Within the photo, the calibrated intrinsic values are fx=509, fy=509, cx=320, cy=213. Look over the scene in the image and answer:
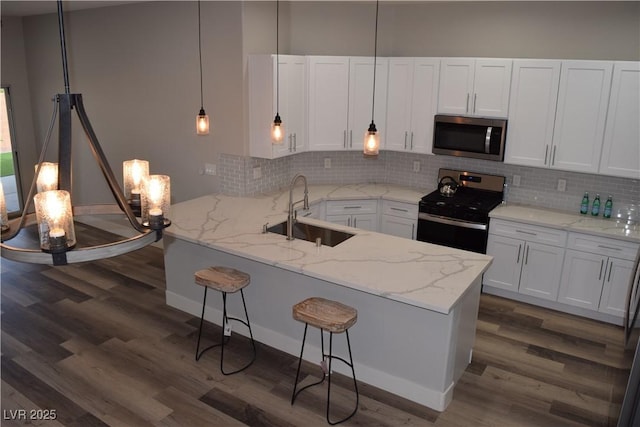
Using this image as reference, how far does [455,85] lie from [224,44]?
2.50 metres

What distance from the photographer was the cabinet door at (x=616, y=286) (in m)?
4.73

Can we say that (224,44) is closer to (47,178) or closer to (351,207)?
(351,207)

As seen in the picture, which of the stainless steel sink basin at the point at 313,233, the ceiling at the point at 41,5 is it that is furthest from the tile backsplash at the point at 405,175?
the ceiling at the point at 41,5

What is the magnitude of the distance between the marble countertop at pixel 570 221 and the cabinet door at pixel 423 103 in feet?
3.70

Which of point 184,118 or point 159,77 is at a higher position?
point 159,77

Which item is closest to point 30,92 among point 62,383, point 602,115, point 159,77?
point 159,77

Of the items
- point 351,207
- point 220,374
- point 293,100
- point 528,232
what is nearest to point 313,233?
point 351,207

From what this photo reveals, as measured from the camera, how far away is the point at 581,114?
4910 millimetres

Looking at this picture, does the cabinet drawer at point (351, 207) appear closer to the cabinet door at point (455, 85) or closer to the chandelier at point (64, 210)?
the cabinet door at point (455, 85)

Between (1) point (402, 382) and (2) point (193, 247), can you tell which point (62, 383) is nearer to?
(2) point (193, 247)

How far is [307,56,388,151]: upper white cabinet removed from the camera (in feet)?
18.7

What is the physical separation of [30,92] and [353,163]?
5.22 meters

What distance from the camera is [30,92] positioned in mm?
7871

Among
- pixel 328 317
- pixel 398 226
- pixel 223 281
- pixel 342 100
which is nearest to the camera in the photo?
pixel 328 317
